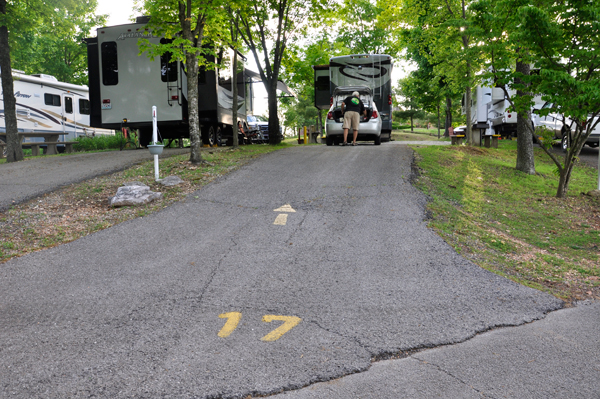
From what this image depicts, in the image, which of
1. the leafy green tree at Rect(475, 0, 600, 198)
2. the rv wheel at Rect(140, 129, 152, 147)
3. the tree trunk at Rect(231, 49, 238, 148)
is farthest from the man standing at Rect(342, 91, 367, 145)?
the rv wheel at Rect(140, 129, 152, 147)

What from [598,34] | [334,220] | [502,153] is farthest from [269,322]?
[502,153]

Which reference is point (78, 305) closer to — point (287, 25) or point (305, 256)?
point (305, 256)

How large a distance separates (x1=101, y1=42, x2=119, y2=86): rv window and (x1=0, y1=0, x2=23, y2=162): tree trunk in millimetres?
2723

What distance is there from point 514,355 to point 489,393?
1.95ft

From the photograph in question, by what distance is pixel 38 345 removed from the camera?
3408mm

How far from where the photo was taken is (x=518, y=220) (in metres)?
7.89

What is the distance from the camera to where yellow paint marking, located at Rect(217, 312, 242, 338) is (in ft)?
11.8

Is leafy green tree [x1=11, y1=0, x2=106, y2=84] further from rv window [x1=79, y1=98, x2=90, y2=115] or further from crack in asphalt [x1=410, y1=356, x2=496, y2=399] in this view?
crack in asphalt [x1=410, y1=356, x2=496, y2=399]

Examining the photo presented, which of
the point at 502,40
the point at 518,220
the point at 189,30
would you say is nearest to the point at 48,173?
the point at 189,30

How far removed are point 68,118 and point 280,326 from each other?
73.0ft

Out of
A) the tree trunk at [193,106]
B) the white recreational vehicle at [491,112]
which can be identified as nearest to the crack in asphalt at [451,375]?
the tree trunk at [193,106]

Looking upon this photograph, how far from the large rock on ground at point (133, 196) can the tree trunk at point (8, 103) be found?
8140 millimetres

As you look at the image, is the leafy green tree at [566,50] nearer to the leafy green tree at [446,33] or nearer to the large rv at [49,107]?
the leafy green tree at [446,33]

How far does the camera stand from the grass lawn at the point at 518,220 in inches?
210
